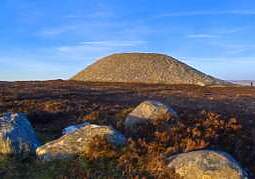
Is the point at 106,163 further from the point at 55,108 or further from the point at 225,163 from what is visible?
the point at 55,108

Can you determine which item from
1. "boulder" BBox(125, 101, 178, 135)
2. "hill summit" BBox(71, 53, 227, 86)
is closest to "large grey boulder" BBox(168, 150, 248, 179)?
"boulder" BBox(125, 101, 178, 135)

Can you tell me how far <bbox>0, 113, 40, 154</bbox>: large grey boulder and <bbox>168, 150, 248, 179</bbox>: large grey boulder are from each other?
15.0 ft

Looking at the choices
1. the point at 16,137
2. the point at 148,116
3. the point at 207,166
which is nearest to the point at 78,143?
the point at 16,137

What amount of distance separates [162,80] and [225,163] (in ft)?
330

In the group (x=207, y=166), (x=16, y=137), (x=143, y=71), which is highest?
(x=143, y=71)

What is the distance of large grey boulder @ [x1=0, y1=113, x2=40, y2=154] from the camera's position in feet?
48.3

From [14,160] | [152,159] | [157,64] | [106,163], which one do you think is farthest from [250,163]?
[157,64]

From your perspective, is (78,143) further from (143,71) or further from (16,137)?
(143,71)

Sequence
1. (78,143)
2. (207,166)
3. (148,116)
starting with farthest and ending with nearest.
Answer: (148,116), (78,143), (207,166)

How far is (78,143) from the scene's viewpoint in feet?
48.2

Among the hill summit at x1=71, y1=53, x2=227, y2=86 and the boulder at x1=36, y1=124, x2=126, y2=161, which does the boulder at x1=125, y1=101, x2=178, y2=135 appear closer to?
the boulder at x1=36, y1=124, x2=126, y2=161

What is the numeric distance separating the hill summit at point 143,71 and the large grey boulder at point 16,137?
308 ft

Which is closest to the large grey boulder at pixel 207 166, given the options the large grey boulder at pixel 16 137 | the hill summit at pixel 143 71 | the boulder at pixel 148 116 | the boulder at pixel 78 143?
the boulder at pixel 78 143

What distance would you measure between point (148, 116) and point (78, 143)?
3709 mm
